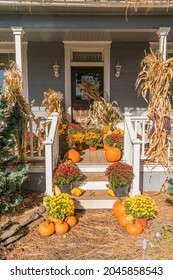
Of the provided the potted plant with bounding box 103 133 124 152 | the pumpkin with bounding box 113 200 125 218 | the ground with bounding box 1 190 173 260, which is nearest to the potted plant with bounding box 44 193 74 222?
the ground with bounding box 1 190 173 260

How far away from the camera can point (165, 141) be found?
4.45 m

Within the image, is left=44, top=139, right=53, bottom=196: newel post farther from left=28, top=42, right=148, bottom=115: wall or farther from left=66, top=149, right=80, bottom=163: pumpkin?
left=28, top=42, right=148, bottom=115: wall

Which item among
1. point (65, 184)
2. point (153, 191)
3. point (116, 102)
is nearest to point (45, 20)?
point (116, 102)

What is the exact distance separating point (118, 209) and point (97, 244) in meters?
0.69

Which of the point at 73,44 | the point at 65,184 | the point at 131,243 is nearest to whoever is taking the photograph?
the point at 131,243

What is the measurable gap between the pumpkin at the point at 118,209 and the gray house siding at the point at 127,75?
3.87m

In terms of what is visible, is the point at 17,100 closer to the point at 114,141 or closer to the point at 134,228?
the point at 114,141

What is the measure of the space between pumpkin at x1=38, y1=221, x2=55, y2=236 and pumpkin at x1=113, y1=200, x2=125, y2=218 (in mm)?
950

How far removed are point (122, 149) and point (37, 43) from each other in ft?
12.5

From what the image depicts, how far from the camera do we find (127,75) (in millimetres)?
7113

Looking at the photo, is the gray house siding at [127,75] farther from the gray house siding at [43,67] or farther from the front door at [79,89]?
the gray house siding at [43,67]

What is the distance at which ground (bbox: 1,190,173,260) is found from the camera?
294 cm

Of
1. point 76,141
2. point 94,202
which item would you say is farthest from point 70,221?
point 76,141

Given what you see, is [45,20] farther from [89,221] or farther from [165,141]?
[89,221]
